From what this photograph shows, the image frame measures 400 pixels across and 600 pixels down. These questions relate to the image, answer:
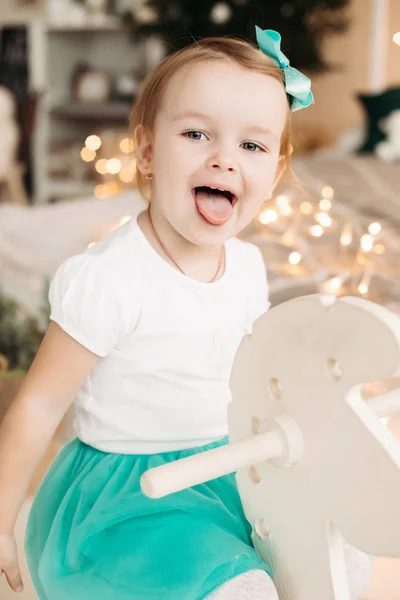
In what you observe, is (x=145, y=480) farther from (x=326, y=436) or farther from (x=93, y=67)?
(x=93, y=67)

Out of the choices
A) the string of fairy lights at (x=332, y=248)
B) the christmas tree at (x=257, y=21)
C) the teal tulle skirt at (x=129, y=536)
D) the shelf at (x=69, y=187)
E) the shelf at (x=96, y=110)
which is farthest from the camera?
the shelf at (x=69, y=187)

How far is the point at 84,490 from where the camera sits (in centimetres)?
82

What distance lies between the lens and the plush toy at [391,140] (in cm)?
309

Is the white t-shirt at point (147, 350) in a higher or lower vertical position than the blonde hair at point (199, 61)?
lower

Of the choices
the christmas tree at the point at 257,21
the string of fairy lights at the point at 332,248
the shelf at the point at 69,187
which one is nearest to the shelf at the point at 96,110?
the shelf at the point at 69,187

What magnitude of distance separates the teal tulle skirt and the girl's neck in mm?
206

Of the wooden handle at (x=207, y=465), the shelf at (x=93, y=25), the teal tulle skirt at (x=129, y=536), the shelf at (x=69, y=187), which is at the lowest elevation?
the shelf at (x=69, y=187)

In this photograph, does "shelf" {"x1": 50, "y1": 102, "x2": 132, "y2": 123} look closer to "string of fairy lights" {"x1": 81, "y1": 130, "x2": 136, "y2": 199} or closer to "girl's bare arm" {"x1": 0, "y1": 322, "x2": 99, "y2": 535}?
"string of fairy lights" {"x1": 81, "y1": 130, "x2": 136, "y2": 199}

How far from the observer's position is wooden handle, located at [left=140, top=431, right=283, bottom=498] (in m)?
0.58

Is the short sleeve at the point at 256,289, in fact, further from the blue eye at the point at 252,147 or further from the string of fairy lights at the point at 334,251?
the string of fairy lights at the point at 334,251

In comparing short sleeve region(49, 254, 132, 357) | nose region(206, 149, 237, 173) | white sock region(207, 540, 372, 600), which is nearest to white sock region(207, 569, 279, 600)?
white sock region(207, 540, 372, 600)

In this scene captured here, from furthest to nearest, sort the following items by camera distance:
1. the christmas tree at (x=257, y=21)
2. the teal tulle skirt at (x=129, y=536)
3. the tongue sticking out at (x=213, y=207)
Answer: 1. the christmas tree at (x=257, y=21)
2. the tongue sticking out at (x=213, y=207)
3. the teal tulle skirt at (x=129, y=536)

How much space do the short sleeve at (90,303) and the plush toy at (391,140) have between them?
2.45 metres

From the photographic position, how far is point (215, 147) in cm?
78
